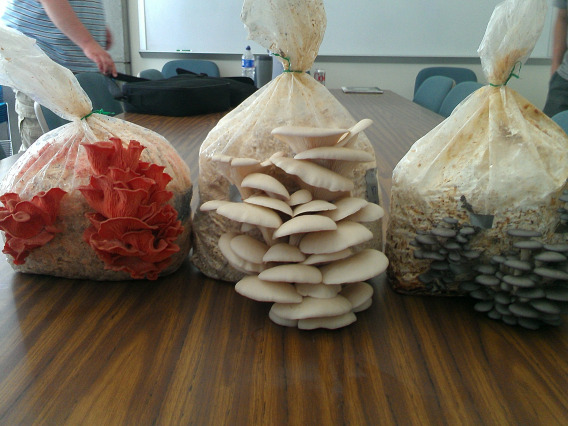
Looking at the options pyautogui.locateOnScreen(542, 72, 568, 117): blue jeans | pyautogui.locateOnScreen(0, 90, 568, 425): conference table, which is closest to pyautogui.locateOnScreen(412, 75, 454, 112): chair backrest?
pyautogui.locateOnScreen(542, 72, 568, 117): blue jeans

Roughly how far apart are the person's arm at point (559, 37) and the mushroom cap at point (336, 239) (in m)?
2.05

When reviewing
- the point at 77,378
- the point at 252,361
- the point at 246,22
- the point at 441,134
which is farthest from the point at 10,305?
the point at 441,134

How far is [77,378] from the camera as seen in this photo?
425 millimetres

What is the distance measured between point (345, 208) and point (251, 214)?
4.1 inches

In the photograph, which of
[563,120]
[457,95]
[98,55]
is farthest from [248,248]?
[457,95]

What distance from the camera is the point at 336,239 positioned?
45 cm

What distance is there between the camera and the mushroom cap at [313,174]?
0.45 meters

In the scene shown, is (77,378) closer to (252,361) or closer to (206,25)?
(252,361)

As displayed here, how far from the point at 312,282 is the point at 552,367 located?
266 mm

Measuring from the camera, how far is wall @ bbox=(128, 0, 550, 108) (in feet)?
13.3

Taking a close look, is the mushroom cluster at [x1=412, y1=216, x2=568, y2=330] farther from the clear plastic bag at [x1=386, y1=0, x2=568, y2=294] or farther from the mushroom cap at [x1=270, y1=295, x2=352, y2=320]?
the mushroom cap at [x1=270, y1=295, x2=352, y2=320]

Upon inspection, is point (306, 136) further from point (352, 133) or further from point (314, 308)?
point (314, 308)

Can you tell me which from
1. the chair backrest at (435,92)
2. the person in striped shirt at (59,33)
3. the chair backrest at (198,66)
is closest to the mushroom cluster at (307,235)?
the person in striped shirt at (59,33)

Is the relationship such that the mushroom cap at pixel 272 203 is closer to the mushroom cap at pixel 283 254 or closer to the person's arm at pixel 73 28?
the mushroom cap at pixel 283 254
